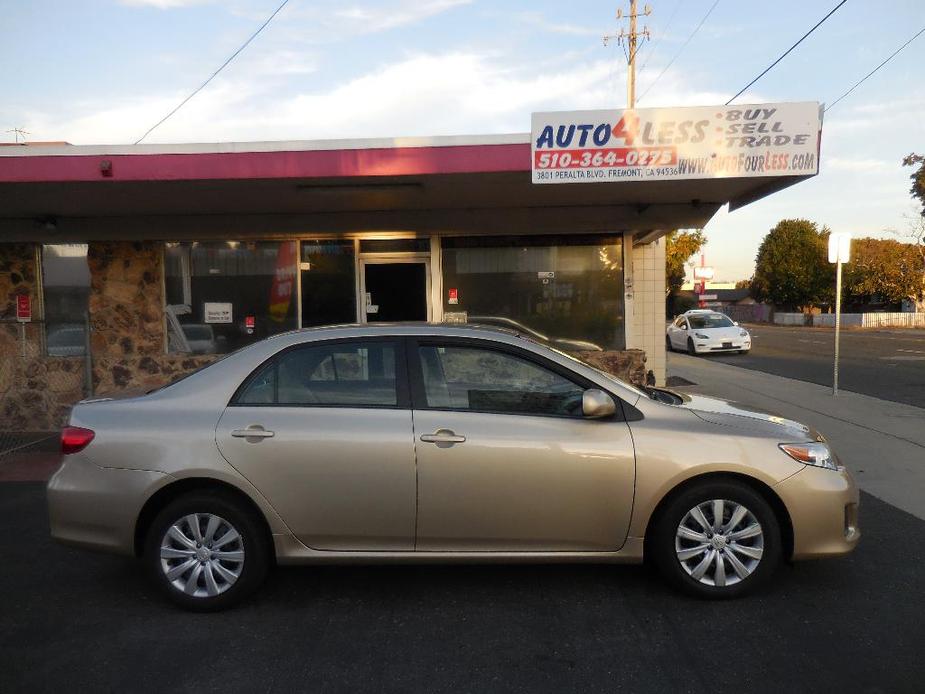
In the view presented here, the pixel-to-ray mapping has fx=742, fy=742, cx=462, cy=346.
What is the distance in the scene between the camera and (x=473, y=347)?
436cm

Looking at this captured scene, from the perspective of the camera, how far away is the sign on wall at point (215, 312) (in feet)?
33.8

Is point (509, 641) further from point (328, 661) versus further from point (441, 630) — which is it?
point (328, 661)

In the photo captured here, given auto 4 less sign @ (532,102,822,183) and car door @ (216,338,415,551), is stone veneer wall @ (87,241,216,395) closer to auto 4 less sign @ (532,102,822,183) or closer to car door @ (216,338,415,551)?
auto 4 less sign @ (532,102,822,183)

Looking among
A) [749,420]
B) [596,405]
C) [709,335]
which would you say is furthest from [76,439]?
[709,335]

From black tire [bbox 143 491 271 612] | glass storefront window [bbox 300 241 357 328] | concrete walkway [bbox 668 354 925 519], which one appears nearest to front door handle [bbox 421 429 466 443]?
black tire [bbox 143 491 271 612]

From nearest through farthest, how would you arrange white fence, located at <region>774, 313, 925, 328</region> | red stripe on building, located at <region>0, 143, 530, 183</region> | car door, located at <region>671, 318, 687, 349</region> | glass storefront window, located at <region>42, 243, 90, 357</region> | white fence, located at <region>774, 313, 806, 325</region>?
red stripe on building, located at <region>0, 143, 530, 183</region> → glass storefront window, located at <region>42, 243, 90, 357</region> → car door, located at <region>671, 318, 687, 349</region> → white fence, located at <region>774, 313, 925, 328</region> → white fence, located at <region>774, 313, 806, 325</region>

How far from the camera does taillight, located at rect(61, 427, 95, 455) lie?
13.8ft

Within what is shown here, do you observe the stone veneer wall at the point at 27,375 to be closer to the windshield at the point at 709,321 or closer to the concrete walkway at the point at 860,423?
the concrete walkway at the point at 860,423

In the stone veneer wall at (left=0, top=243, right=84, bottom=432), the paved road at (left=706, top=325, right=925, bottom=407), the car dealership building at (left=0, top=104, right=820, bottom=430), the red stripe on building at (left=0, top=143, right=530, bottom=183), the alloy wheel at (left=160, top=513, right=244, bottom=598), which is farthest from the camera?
the paved road at (left=706, top=325, right=925, bottom=407)

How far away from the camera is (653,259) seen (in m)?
11.8

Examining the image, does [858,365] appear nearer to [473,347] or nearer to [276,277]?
[276,277]

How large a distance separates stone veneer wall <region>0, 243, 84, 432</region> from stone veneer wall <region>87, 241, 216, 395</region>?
39 cm

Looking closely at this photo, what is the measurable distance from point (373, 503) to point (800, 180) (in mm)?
5528

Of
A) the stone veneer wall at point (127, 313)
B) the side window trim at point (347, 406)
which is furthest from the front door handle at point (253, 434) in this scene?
the stone veneer wall at point (127, 313)
